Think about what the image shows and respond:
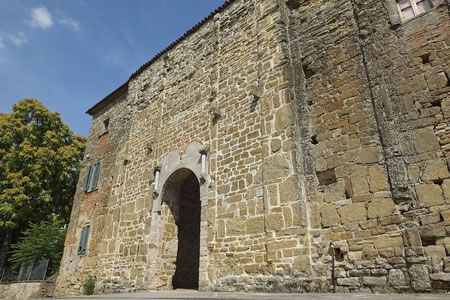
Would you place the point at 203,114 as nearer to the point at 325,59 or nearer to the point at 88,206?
the point at 325,59

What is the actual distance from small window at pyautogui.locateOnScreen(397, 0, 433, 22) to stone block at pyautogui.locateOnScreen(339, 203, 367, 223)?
343 cm

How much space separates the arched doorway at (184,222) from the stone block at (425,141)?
5329 millimetres

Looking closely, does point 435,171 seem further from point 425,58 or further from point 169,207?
point 169,207

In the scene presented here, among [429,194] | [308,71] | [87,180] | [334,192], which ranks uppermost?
[308,71]

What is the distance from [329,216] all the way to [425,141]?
1904 millimetres

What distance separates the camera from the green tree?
587 inches

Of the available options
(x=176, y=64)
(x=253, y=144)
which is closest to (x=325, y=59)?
(x=253, y=144)

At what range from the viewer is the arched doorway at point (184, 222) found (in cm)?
873

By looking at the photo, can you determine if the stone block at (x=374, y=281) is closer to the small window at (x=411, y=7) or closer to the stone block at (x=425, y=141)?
the stone block at (x=425, y=141)

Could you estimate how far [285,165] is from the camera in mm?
6086

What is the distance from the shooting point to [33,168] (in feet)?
50.7

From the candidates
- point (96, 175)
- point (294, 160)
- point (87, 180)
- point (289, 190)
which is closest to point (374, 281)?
point (289, 190)

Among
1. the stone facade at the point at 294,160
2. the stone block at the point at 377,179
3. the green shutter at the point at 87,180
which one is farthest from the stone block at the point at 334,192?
the green shutter at the point at 87,180

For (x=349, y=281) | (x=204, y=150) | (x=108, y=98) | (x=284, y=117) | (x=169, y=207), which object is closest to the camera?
(x=349, y=281)
